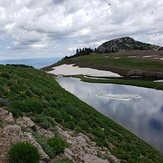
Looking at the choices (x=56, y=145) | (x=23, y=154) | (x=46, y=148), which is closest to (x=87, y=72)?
(x=56, y=145)

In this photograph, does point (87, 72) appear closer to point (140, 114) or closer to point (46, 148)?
point (140, 114)

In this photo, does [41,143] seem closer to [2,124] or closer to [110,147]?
[2,124]

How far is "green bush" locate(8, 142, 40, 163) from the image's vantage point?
300 inches

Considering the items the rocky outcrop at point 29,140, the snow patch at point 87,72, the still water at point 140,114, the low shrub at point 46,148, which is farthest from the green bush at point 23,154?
the snow patch at point 87,72

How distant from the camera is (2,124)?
10312 millimetres

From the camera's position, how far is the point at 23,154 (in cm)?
777

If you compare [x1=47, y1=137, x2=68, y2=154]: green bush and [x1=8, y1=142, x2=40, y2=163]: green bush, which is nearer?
[x1=8, y1=142, x2=40, y2=163]: green bush

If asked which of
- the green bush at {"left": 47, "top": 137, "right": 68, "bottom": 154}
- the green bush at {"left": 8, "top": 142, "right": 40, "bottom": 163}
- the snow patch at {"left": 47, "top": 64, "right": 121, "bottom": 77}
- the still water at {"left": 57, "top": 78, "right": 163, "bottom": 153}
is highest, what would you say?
the green bush at {"left": 8, "top": 142, "right": 40, "bottom": 163}

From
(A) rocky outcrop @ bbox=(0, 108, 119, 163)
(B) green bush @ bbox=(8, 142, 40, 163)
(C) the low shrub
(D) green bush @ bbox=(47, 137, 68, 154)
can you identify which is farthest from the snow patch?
(B) green bush @ bbox=(8, 142, 40, 163)

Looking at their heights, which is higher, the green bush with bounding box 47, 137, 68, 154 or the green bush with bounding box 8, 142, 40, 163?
the green bush with bounding box 8, 142, 40, 163

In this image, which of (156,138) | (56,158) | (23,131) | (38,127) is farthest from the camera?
(156,138)

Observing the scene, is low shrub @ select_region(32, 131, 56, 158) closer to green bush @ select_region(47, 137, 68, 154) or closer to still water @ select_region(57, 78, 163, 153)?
green bush @ select_region(47, 137, 68, 154)

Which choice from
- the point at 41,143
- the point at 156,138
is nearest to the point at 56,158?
the point at 41,143

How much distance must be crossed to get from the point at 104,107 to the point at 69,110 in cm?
1751
